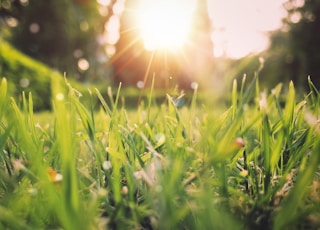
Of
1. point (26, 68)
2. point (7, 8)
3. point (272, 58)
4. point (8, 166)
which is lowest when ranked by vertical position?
point (272, 58)

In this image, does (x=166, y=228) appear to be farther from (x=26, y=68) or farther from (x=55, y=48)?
(x=55, y=48)

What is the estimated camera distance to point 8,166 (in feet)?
1.97

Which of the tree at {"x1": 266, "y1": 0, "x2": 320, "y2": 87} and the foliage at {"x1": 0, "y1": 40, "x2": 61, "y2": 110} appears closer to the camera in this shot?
the foliage at {"x1": 0, "y1": 40, "x2": 61, "y2": 110}

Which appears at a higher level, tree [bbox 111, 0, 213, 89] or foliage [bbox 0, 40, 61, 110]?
foliage [bbox 0, 40, 61, 110]

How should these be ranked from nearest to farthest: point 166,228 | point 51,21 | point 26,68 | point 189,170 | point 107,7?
point 166,228 < point 189,170 < point 26,68 < point 51,21 < point 107,7

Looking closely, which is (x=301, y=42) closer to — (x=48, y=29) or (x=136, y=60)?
(x=136, y=60)

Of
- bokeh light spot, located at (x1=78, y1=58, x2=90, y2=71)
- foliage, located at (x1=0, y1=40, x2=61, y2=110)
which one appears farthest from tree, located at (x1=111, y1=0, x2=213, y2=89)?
foliage, located at (x1=0, y1=40, x2=61, y2=110)

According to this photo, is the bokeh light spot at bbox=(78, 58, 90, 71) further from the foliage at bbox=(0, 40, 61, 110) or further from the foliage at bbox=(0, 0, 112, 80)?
the foliage at bbox=(0, 40, 61, 110)

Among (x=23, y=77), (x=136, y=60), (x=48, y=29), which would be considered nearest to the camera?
(x=23, y=77)

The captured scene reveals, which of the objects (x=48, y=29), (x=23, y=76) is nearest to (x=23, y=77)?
(x=23, y=76)

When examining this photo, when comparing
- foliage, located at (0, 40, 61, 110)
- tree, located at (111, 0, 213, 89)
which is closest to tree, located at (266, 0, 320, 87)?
tree, located at (111, 0, 213, 89)

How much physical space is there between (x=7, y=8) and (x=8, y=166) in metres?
25.3

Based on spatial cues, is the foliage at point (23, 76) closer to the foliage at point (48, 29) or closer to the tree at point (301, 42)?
the foliage at point (48, 29)

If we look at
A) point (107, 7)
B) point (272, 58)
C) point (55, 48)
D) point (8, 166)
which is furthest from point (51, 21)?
point (8, 166)
